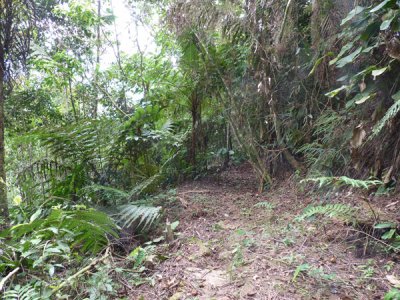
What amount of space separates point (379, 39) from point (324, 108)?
95 cm

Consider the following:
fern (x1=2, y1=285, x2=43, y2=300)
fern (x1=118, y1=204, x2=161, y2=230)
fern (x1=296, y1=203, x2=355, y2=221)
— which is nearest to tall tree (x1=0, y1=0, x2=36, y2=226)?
fern (x1=118, y1=204, x2=161, y2=230)

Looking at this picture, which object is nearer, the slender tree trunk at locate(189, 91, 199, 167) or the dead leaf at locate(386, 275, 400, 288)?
the dead leaf at locate(386, 275, 400, 288)

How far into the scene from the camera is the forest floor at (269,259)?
1.63m

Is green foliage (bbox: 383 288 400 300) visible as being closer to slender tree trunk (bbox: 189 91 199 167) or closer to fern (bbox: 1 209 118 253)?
fern (bbox: 1 209 118 253)

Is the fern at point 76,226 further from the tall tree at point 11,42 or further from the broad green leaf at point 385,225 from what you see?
the broad green leaf at point 385,225

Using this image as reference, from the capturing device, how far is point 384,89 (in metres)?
2.36

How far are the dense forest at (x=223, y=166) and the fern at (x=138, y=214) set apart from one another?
2 cm

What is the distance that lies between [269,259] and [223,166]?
8.27 feet

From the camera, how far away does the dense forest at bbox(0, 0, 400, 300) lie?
1.88 meters

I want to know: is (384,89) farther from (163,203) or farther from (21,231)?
(21,231)

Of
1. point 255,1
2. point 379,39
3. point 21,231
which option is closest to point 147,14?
point 255,1

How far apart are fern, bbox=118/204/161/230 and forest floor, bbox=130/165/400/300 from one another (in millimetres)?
256

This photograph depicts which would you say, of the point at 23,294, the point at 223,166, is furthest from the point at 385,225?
the point at 223,166

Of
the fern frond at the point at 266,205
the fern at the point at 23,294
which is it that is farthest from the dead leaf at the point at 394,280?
the fern at the point at 23,294
